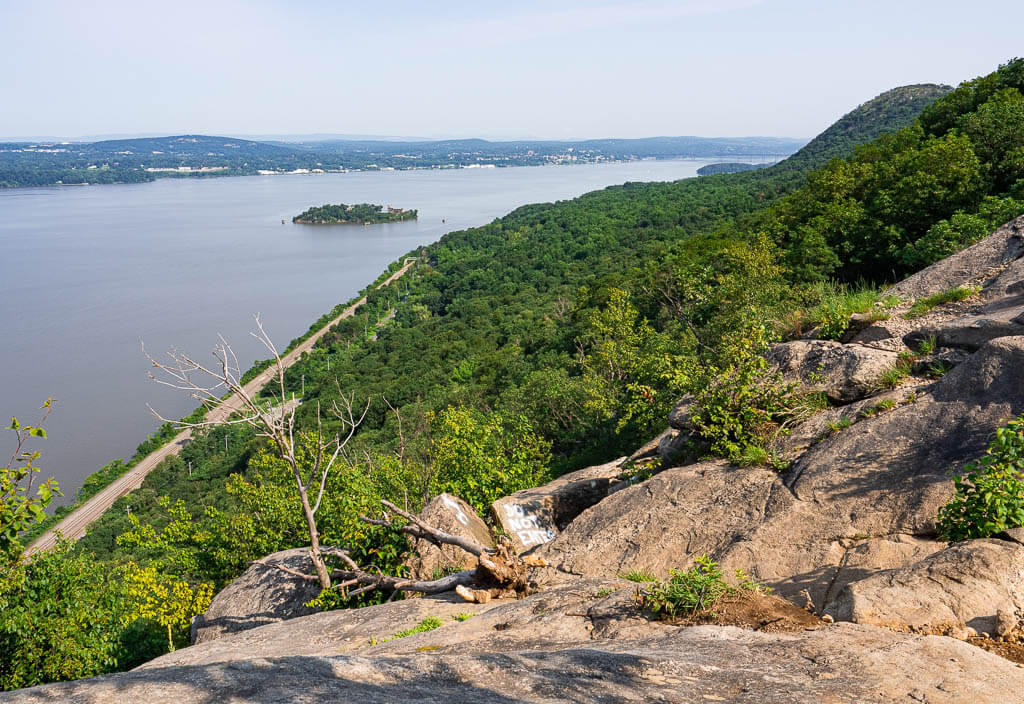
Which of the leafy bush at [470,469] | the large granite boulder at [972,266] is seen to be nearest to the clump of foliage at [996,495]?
the large granite boulder at [972,266]

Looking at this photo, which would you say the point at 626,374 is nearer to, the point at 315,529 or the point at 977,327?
the point at 977,327

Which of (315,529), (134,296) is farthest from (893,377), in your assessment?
(134,296)

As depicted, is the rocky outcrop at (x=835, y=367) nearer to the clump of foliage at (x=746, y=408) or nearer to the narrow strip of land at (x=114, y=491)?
the clump of foliage at (x=746, y=408)

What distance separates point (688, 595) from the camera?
5.84m

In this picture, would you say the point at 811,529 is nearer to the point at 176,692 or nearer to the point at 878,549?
the point at 878,549

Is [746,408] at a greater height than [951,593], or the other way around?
[746,408]

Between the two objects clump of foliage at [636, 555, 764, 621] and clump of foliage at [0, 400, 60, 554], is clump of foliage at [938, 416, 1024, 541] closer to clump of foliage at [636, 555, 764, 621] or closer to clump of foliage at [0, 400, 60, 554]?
clump of foliage at [636, 555, 764, 621]

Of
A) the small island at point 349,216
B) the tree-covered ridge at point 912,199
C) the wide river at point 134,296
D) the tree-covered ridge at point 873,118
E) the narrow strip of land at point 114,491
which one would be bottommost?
the narrow strip of land at point 114,491

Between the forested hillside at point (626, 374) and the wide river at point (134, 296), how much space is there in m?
9.47

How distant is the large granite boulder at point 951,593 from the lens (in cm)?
489

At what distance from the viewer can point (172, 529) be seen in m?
15.7

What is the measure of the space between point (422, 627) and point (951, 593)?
5.34 metres

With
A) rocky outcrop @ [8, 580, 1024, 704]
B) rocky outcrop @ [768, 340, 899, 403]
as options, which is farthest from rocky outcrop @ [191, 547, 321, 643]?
rocky outcrop @ [768, 340, 899, 403]

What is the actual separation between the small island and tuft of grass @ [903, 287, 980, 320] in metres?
173
